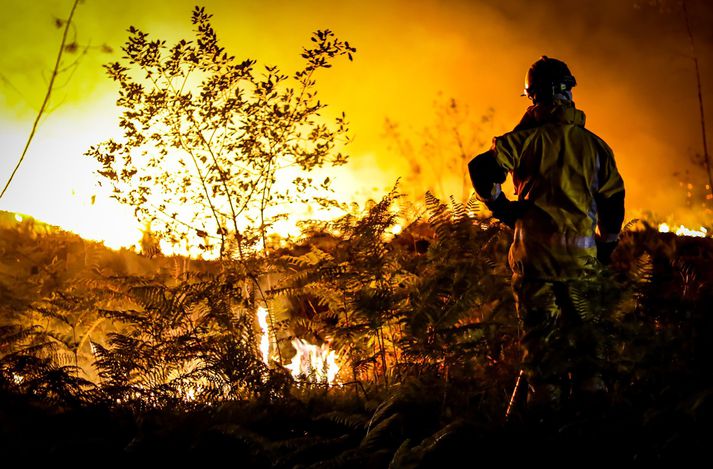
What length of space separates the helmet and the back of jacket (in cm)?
9

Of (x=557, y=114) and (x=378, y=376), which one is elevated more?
(x=557, y=114)

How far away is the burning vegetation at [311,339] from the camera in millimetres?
3225

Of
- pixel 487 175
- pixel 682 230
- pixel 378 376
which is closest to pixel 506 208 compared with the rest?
pixel 487 175

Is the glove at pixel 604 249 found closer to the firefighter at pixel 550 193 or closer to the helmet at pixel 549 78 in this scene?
the firefighter at pixel 550 193

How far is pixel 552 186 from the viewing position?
400cm

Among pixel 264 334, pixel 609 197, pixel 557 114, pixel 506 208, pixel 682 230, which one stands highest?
pixel 682 230

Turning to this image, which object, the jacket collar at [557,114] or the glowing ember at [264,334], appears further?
the glowing ember at [264,334]

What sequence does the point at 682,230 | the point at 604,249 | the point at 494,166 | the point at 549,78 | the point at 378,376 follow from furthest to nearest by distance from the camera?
1. the point at 682,230
2. the point at 378,376
3. the point at 604,249
4. the point at 494,166
5. the point at 549,78

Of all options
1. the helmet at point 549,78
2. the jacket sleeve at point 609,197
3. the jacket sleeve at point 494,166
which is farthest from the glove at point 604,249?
the helmet at point 549,78

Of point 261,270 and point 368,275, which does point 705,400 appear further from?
point 261,270

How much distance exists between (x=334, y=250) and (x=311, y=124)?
8.02 ft

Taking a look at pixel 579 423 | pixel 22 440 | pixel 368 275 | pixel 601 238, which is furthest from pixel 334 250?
pixel 579 423

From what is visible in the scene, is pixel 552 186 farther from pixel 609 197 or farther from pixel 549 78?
pixel 549 78

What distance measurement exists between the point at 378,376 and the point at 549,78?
354 cm
